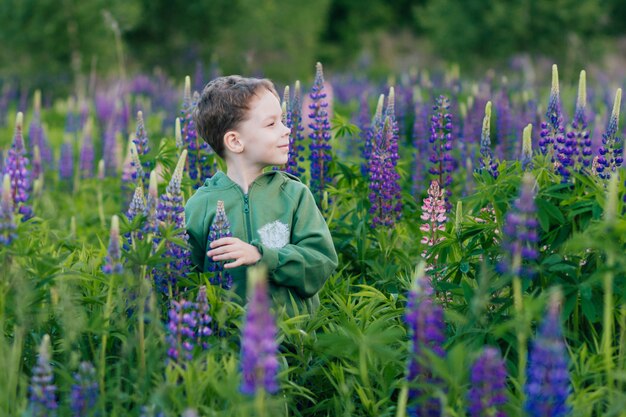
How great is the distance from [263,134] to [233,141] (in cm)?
15

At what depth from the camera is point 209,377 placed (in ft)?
9.40

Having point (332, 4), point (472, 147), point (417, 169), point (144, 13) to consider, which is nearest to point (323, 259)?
point (417, 169)

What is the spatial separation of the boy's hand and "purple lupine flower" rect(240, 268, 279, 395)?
0.98 m

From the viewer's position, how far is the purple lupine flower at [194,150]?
482cm

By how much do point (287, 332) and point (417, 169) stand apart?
238 cm

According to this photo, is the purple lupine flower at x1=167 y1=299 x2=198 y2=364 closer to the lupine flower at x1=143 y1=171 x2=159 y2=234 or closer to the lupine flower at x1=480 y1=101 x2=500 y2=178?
the lupine flower at x1=143 y1=171 x2=159 y2=234

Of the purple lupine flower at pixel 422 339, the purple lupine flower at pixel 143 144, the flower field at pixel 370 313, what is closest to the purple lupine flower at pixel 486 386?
the flower field at pixel 370 313

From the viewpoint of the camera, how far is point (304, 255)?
3615mm

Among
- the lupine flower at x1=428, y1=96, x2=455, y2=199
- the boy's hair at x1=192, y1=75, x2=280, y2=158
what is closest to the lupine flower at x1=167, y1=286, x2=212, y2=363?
the boy's hair at x1=192, y1=75, x2=280, y2=158

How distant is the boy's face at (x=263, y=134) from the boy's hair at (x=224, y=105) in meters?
0.03

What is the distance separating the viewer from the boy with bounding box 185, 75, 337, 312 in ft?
12.0

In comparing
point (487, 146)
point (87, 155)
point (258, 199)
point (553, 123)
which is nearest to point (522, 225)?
point (553, 123)

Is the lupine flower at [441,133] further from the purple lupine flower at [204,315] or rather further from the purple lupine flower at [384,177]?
the purple lupine flower at [204,315]

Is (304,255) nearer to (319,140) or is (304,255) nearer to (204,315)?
(204,315)
